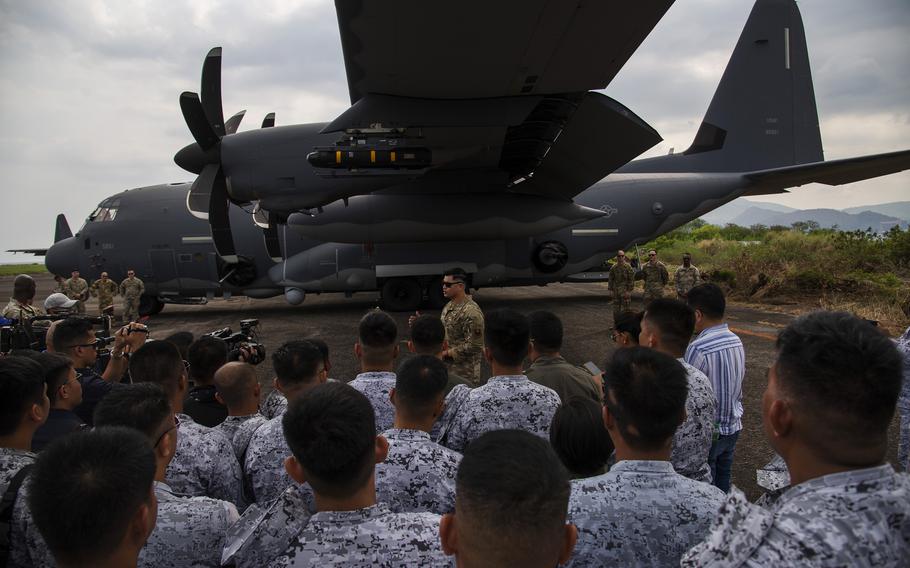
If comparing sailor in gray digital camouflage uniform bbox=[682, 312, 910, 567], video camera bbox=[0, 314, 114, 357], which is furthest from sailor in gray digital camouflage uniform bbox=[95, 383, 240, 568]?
video camera bbox=[0, 314, 114, 357]

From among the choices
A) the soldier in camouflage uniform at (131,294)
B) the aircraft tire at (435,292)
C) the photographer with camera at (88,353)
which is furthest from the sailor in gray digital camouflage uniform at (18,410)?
the soldier in camouflage uniform at (131,294)

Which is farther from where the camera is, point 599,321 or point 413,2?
point 599,321

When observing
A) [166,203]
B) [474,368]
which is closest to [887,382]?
[474,368]

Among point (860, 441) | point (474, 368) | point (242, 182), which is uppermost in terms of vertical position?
point (242, 182)

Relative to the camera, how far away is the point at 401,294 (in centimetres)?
1350

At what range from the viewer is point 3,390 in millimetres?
2369

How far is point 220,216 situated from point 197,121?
1.65 m

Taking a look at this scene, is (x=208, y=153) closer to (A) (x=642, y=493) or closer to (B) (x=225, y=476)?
(B) (x=225, y=476)

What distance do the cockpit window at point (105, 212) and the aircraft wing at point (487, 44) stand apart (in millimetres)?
10503

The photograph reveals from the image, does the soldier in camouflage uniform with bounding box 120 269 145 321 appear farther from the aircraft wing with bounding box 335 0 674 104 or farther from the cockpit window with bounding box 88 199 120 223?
the aircraft wing with bounding box 335 0 674 104

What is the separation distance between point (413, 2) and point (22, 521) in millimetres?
5043

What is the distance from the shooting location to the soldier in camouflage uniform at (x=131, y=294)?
12.7 m

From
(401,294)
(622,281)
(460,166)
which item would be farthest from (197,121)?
(622,281)

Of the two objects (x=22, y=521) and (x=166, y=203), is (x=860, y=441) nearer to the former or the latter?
(x=22, y=521)
